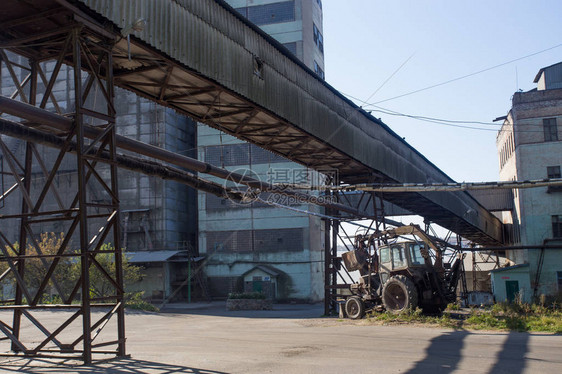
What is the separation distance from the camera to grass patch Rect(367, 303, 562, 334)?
1437cm

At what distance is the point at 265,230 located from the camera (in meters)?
41.8

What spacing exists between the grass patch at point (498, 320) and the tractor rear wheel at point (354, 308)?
0.45 meters

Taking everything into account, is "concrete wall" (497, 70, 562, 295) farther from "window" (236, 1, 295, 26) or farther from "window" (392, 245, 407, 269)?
"window" (236, 1, 295, 26)

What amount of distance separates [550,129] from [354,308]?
890 inches

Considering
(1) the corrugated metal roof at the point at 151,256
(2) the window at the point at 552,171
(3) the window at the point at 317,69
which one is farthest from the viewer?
(3) the window at the point at 317,69

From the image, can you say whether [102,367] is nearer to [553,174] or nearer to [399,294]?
[399,294]

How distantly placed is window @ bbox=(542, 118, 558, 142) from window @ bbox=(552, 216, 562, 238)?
17.6 ft

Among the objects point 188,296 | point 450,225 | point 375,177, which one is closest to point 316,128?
point 375,177

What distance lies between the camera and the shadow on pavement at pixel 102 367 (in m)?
8.38

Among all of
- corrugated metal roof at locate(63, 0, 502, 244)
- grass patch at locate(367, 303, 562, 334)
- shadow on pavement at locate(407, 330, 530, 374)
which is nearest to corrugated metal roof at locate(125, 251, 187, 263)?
corrugated metal roof at locate(63, 0, 502, 244)

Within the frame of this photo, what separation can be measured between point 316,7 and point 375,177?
31.1m

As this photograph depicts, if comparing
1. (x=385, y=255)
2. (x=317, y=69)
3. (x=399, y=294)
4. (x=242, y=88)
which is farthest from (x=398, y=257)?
(x=317, y=69)

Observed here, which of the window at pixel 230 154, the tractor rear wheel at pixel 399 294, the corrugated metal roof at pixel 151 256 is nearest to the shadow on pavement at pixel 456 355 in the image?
the tractor rear wheel at pixel 399 294

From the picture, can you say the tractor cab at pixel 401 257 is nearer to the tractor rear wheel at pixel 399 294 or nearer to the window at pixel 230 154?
the tractor rear wheel at pixel 399 294
